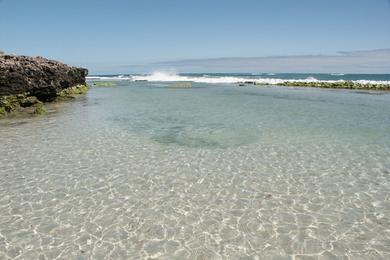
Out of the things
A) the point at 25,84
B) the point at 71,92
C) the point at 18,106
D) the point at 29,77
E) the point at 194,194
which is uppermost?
the point at 29,77

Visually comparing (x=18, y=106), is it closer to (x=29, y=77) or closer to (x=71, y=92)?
(x=29, y=77)

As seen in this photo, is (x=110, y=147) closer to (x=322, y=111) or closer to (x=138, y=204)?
(x=138, y=204)

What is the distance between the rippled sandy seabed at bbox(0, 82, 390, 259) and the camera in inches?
277

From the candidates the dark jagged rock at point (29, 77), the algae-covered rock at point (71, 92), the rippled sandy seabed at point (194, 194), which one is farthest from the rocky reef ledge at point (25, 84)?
the rippled sandy seabed at point (194, 194)

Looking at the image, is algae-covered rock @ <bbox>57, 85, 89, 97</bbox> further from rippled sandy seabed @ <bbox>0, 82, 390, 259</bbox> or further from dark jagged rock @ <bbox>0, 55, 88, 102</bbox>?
rippled sandy seabed @ <bbox>0, 82, 390, 259</bbox>

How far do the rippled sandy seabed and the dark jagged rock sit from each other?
792 cm

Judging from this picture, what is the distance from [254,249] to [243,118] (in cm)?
1695

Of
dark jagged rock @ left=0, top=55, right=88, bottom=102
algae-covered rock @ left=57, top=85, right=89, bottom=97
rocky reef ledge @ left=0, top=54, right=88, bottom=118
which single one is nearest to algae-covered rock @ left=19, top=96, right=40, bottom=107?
rocky reef ledge @ left=0, top=54, right=88, bottom=118

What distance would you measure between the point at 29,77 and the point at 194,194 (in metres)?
21.7

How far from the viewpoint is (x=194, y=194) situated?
971 centimetres

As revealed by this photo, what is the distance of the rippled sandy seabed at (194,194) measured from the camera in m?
7.04

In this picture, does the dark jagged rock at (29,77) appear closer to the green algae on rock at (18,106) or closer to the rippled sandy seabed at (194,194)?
the green algae on rock at (18,106)

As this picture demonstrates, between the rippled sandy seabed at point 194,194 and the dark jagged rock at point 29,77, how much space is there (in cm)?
792

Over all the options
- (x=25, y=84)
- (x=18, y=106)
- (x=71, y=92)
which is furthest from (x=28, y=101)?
(x=71, y=92)
